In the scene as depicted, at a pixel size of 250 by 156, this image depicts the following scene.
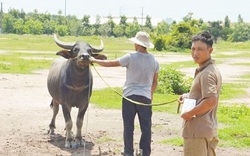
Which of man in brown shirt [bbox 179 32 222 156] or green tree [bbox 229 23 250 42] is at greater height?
man in brown shirt [bbox 179 32 222 156]

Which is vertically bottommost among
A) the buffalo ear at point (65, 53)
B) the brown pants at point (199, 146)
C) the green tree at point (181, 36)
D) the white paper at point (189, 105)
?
the green tree at point (181, 36)

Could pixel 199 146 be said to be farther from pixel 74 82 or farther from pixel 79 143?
pixel 79 143

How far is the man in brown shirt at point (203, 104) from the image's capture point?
5.15 metres

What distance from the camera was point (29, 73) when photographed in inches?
949

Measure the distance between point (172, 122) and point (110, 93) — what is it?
5198 mm

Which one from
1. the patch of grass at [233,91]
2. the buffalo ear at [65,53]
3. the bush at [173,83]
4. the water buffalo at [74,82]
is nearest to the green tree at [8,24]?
the patch of grass at [233,91]

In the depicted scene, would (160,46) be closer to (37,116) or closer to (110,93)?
(110,93)

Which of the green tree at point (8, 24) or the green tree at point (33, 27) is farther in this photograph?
the green tree at point (8, 24)

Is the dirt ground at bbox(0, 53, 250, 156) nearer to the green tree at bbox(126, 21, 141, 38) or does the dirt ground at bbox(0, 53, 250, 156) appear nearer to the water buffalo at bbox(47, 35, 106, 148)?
the water buffalo at bbox(47, 35, 106, 148)

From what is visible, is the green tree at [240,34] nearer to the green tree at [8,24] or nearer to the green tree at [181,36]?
the green tree at [181,36]

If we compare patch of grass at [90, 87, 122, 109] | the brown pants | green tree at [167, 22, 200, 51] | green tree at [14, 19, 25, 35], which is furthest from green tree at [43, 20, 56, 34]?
the brown pants

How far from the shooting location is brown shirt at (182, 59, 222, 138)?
5.14 m

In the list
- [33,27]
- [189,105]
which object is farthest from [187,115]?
[33,27]

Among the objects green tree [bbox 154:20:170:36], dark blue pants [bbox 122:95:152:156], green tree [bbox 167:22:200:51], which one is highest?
dark blue pants [bbox 122:95:152:156]
